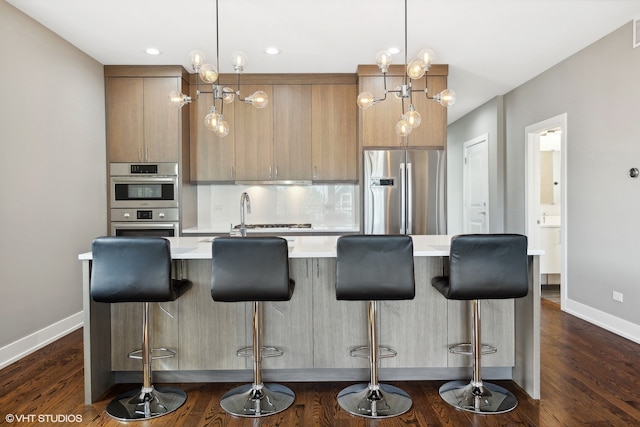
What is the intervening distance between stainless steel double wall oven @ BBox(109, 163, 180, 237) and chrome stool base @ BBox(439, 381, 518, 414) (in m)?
3.22

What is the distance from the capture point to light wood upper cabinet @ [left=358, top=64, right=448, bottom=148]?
449cm

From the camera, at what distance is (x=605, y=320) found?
3742 mm

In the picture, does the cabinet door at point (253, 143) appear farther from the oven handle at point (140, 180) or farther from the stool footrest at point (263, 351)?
the stool footrest at point (263, 351)

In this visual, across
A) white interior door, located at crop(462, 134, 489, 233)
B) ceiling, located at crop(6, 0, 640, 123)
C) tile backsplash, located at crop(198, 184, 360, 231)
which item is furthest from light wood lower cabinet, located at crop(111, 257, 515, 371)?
white interior door, located at crop(462, 134, 489, 233)

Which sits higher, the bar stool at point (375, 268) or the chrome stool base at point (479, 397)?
the bar stool at point (375, 268)

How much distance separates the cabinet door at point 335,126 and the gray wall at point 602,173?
87.3 inches

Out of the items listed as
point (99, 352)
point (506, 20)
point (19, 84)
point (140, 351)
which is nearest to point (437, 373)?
point (140, 351)

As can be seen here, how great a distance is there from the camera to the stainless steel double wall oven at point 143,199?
4449mm

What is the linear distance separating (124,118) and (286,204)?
2036 mm

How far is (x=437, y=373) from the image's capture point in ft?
8.54

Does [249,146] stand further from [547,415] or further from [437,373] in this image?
[547,415]

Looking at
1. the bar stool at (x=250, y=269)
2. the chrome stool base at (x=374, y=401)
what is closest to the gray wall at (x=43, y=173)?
the bar stool at (x=250, y=269)

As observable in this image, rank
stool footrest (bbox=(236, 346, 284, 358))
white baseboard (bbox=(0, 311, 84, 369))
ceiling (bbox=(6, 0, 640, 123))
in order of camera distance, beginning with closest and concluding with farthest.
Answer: stool footrest (bbox=(236, 346, 284, 358)) → white baseboard (bbox=(0, 311, 84, 369)) → ceiling (bbox=(6, 0, 640, 123))

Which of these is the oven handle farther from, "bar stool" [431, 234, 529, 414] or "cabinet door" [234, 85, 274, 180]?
"bar stool" [431, 234, 529, 414]
